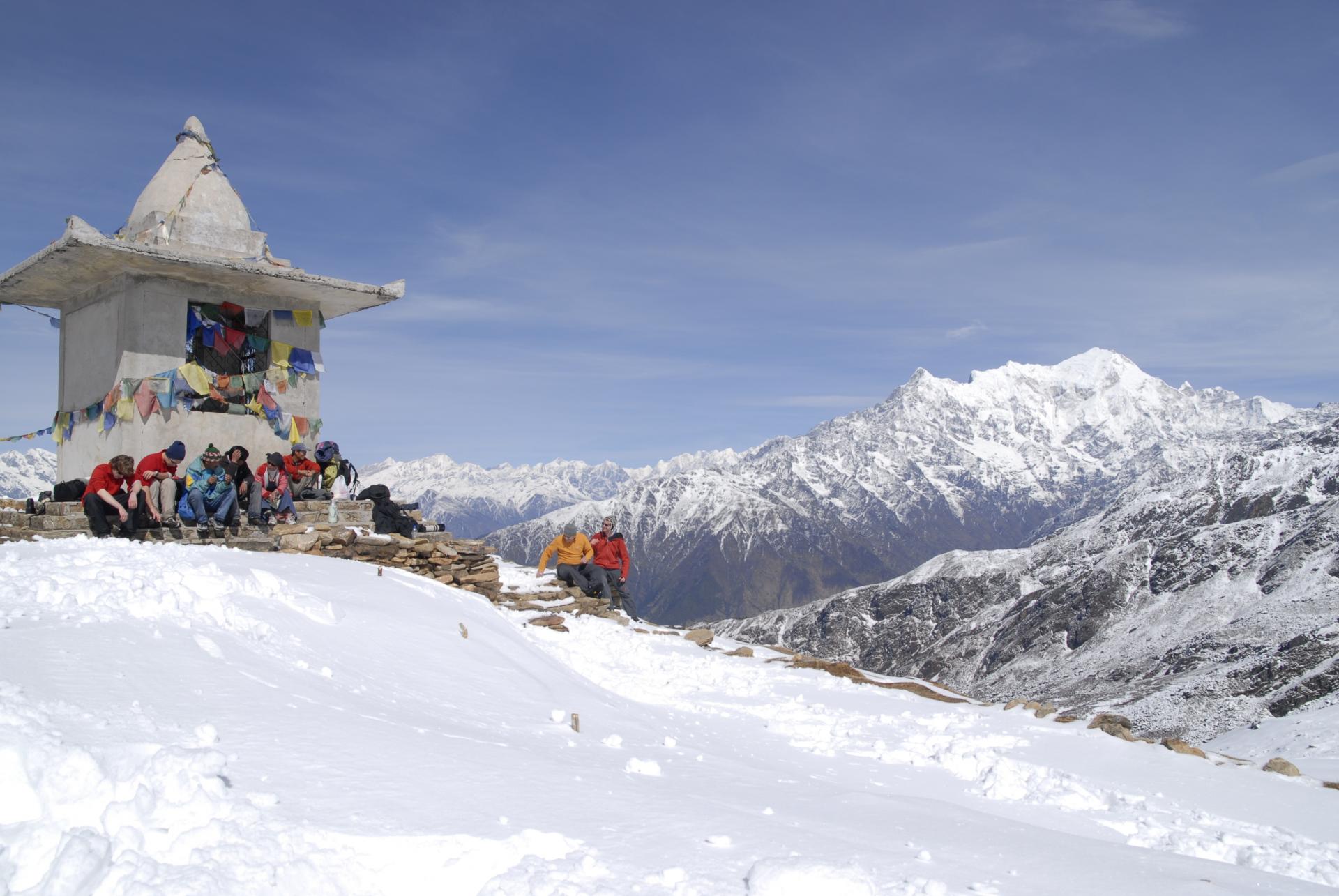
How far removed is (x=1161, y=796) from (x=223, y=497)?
613 inches

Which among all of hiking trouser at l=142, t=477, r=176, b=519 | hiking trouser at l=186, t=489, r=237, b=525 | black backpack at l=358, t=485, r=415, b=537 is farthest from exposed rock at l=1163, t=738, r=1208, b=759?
hiking trouser at l=142, t=477, r=176, b=519

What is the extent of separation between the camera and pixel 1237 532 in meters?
169

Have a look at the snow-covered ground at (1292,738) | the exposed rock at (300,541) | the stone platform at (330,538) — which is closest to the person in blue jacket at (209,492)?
the stone platform at (330,538)

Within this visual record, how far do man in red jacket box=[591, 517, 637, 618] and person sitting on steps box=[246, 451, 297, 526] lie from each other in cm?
694

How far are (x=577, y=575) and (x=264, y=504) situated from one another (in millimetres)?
6994

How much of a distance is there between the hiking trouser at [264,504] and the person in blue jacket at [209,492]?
0.58 m

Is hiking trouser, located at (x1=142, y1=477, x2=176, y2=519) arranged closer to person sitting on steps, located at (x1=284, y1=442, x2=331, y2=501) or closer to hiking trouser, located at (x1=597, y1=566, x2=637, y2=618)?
person sitting on steps, located at (x1=284, y1=442, x2=331, y2=501)

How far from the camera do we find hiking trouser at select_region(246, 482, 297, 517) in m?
18.6

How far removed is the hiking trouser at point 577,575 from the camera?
74.3 feet

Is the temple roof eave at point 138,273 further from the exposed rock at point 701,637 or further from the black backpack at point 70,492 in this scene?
the exposed rock at point 701,637

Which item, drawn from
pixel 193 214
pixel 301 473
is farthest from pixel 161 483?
pixel 193 214

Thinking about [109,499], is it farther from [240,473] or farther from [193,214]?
[193,214]

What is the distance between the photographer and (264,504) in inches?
760

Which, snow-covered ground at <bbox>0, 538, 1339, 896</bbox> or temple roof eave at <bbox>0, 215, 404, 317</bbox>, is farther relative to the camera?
temple roof eave at <bbox>0, 215, 404, 317</bbox>
